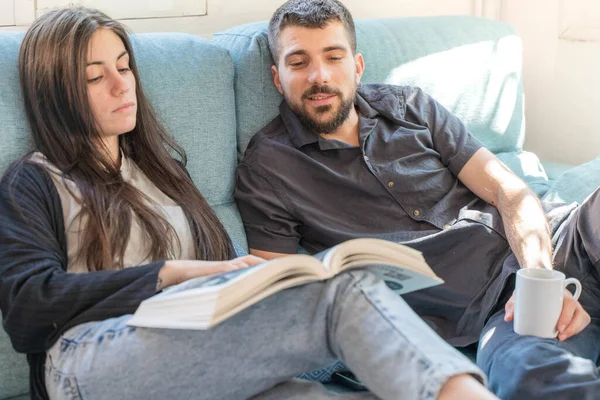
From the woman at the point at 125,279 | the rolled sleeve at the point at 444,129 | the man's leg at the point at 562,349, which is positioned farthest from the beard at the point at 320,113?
the man's leg at the point at 562,349

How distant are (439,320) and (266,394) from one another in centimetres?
70

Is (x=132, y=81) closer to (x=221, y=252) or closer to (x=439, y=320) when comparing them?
(x=221, y=252)

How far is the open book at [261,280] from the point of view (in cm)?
118

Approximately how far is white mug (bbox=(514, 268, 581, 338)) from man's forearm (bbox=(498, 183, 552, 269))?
0.26 meters

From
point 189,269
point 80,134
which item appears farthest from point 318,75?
point 189,269

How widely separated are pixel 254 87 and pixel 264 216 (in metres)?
0.37

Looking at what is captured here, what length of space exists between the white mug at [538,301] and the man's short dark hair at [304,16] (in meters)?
0.88

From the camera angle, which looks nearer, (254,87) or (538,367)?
(538,367)

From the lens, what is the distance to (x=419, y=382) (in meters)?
1.16

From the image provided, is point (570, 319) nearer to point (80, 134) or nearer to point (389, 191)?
point (389, 191)

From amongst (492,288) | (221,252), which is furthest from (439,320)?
(221,252)

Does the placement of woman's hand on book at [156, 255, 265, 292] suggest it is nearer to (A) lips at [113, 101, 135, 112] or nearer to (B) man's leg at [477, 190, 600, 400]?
(A) lips at [113, 101, 135, 112]

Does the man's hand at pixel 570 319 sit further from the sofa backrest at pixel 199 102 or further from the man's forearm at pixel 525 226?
the sofa backrest at pixel 199 102

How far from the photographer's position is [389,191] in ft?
6.75
